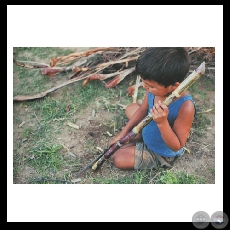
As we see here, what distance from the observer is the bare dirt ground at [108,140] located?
2.72 metres

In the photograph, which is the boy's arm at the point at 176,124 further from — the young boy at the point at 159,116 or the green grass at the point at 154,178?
the green grass at the point at 154,178

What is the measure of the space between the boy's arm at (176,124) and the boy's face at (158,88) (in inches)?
3.6

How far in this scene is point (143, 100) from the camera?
2.71 metres

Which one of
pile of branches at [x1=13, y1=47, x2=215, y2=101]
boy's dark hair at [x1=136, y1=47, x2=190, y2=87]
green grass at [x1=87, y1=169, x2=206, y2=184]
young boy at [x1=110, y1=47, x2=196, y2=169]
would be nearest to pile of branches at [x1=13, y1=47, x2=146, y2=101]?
pile of branches at [x1=13, y1=47, x2=215, y2=101]

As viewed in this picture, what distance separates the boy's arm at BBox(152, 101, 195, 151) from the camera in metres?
2.41

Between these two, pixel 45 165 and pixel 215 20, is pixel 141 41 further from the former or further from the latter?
pixel 45 165

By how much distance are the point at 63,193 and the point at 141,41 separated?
1.20 metres

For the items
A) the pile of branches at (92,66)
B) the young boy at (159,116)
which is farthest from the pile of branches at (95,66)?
the young boy at (159,116)

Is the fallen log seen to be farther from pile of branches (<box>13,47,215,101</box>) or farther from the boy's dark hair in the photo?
the boy's dark hair

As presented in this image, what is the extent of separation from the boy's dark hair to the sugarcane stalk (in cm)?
5

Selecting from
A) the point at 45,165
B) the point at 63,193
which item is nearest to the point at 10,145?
the point at 45,165

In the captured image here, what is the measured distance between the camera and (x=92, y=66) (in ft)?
9.62

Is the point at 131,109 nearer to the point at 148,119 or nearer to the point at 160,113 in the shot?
the point at 148,119

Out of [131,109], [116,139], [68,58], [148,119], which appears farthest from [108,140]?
[68,58]
